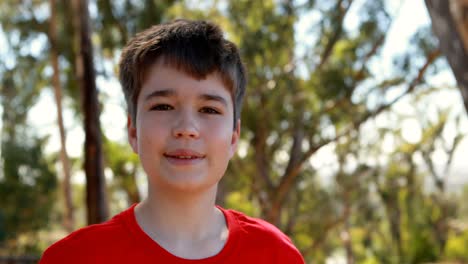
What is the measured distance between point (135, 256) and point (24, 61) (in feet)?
44.7

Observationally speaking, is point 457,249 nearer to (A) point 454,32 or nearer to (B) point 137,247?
(A) point 454,32

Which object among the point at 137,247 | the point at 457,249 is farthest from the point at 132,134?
the point at 457,249

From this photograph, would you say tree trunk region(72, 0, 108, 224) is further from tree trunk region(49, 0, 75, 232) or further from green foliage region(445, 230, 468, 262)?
green foliage region(445, 230, 468, 262)

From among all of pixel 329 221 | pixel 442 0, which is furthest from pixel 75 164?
pixel 442 0

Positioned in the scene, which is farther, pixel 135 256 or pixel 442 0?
pixel 442 0

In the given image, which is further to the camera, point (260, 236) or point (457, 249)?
point (457, 249)

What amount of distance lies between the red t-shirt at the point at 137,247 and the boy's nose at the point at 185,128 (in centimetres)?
24

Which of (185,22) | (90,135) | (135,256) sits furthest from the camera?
(90,135)

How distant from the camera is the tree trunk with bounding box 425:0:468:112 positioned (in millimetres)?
2486

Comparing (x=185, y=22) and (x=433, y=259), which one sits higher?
(x=185, y=22)

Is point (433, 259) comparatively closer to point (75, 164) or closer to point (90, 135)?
point (75, 164)

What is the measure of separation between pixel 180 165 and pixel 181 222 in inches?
6.0

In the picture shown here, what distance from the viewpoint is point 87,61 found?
6.19 metres

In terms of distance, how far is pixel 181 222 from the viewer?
4.47 feet
